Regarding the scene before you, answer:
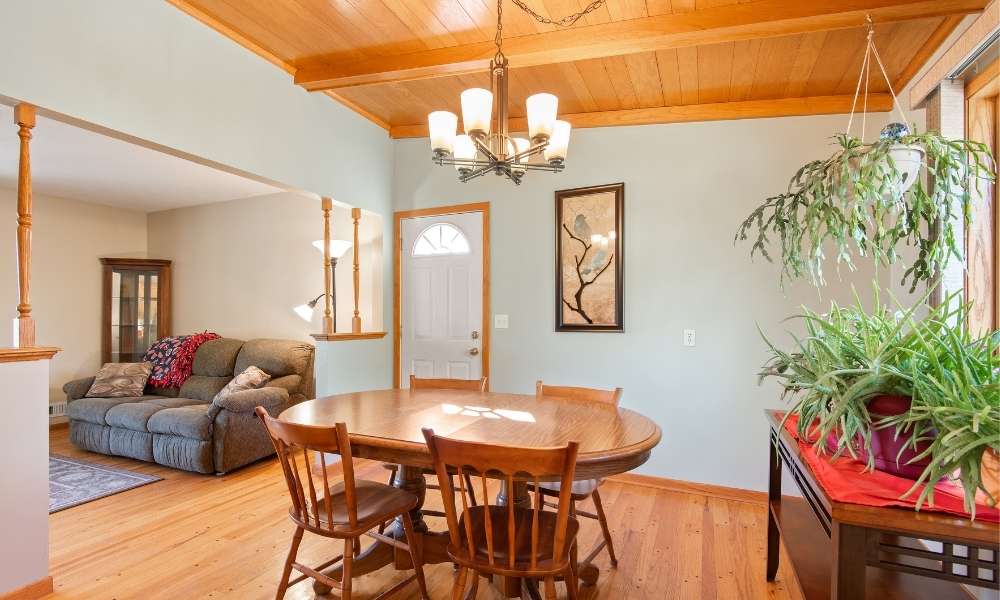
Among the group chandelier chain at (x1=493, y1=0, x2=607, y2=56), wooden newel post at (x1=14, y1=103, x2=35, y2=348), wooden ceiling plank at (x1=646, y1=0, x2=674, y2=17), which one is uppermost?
wooden ceiling plank at (x1=646, y1=0, x2=674, y2=17)

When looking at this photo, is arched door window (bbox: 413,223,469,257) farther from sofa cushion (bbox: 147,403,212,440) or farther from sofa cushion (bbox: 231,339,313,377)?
sofa cushion (bbox: 147,403,212,440)

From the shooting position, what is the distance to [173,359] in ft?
15.3

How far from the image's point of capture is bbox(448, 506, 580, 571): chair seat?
1531 millimetres

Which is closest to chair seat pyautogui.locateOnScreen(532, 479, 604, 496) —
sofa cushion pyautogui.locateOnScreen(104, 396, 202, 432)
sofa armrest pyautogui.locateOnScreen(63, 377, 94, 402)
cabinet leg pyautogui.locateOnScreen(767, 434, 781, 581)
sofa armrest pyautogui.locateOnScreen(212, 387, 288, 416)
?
cabinet leg pyautogui.locateOnScreen(767, 434, 781, 581)

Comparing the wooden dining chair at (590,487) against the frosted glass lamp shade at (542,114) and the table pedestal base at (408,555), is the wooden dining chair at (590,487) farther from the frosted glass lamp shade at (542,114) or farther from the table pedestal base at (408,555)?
the frosted glass lamp shade at (542,114)

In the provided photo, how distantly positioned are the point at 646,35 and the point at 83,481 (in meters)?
4.41

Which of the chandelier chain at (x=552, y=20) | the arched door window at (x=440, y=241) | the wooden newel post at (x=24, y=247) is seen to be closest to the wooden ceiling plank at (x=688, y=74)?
the chandelier chain at (x=552, y=20)

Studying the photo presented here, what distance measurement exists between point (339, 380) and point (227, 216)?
2.78 m

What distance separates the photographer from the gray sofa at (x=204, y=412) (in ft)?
11.8

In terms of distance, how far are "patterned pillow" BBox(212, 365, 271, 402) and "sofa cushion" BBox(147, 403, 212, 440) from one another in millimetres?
236

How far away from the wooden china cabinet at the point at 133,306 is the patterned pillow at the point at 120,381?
42.9 inches

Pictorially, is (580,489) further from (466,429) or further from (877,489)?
(877,489)

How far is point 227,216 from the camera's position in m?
5.31

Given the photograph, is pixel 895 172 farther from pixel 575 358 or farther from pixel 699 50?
pixel 575 358
